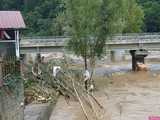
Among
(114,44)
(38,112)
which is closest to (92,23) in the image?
(114,44)

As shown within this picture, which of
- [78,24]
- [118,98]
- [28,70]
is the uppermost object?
[78,24]

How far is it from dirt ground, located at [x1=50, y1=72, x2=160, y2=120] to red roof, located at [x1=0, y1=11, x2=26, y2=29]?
6.42 meters

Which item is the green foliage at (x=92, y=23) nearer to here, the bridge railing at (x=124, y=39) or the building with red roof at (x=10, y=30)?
the building with red roof at (x=10, y=30)

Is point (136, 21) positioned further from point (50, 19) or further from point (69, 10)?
point (69, 10)

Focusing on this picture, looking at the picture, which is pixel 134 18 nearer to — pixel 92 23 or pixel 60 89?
pixel 92 23

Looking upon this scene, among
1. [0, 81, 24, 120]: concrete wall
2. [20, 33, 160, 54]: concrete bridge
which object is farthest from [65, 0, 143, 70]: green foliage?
[0, 81, 24, 120]: concrete wall

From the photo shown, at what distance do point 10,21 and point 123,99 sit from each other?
528 inches

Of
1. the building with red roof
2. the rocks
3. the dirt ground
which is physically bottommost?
the dirt ground

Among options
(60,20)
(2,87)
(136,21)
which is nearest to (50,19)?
(136,21)

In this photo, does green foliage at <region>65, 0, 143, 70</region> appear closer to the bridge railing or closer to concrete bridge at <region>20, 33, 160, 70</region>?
concrete bridge at <region>20, 33, 160, 70</region>

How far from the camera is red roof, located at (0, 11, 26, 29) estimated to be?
3642 centimetres

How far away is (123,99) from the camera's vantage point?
45406 mm

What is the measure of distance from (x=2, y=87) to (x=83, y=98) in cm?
1686

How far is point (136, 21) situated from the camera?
293 feet
